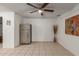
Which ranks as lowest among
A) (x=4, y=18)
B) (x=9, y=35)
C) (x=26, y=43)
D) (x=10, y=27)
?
(x=26, y=43)

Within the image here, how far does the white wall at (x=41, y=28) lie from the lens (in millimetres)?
10930

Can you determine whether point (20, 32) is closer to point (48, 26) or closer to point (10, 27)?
point (10, 27)

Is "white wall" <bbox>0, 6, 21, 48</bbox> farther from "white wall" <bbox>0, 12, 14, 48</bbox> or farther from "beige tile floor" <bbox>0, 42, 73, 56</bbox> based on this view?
"beige tile floor" <bbox>0, 42, 73, 56</bbox>

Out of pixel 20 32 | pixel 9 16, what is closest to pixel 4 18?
pixel 9 16

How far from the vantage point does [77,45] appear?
492 cm

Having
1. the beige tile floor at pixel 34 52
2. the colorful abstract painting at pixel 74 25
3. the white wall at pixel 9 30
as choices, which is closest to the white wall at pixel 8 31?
the white wall at pixel 9 30

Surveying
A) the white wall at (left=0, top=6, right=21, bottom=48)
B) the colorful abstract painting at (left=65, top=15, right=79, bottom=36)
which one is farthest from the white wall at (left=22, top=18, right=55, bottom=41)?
the colorful abstract painting at (left=65, top=15, right=79, bottom=36)

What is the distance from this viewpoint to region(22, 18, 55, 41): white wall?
10.9m

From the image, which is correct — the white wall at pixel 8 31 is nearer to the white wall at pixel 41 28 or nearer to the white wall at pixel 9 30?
the white wall at pixel 9 30

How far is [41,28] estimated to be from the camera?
1103 cm

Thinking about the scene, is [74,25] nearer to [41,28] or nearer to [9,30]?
[9,30]

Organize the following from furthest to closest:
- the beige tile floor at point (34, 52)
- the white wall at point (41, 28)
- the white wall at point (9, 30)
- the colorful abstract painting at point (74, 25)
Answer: the white wall at point (41, 28)
the white wall at point (9, 30)
the beige tile floor at point (34, 52)
the colorful abstract painting at point (74, 25)

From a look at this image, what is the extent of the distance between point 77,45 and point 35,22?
643cm

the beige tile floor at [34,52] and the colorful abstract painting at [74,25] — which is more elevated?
the colorful abstract painting at [74,25]
